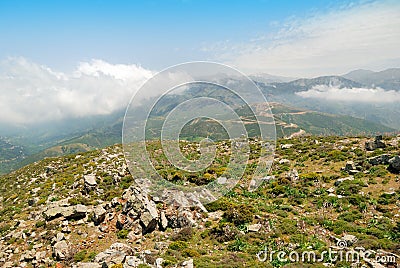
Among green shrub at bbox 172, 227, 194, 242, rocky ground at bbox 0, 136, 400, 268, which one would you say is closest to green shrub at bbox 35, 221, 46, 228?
rocky ground at bbox 0, 136, 400, 268

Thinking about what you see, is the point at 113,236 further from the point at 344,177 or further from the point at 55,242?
the point at 344,177

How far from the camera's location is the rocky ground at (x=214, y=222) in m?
13.2

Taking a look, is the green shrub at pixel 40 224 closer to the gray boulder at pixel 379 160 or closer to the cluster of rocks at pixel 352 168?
the cluster of rocks at pixel 352 168

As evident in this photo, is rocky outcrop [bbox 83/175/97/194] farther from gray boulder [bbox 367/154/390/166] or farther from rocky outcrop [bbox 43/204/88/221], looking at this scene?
gray boulder [bbox 367/154/390/166]

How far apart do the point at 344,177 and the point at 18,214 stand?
29.9m

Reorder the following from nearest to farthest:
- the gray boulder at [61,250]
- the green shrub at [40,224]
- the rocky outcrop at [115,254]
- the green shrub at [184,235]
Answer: the rocky outcrop at [115,254], the gray boulder at [61,250], the green shrub at [184,235], the green shrub at [40,224]

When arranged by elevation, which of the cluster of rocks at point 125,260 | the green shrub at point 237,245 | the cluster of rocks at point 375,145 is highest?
the cluster of rocks at point 375,145

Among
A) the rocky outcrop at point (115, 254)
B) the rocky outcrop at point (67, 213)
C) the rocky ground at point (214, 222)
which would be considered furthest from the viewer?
the rocky outcrop at point (67, 213)

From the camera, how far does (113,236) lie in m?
15.8

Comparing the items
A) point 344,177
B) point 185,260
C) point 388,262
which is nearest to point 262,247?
point 185,260

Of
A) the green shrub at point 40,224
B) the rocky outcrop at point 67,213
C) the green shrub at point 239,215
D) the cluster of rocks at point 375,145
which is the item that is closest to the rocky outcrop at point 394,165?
the cluster of rocks at point 375,145
